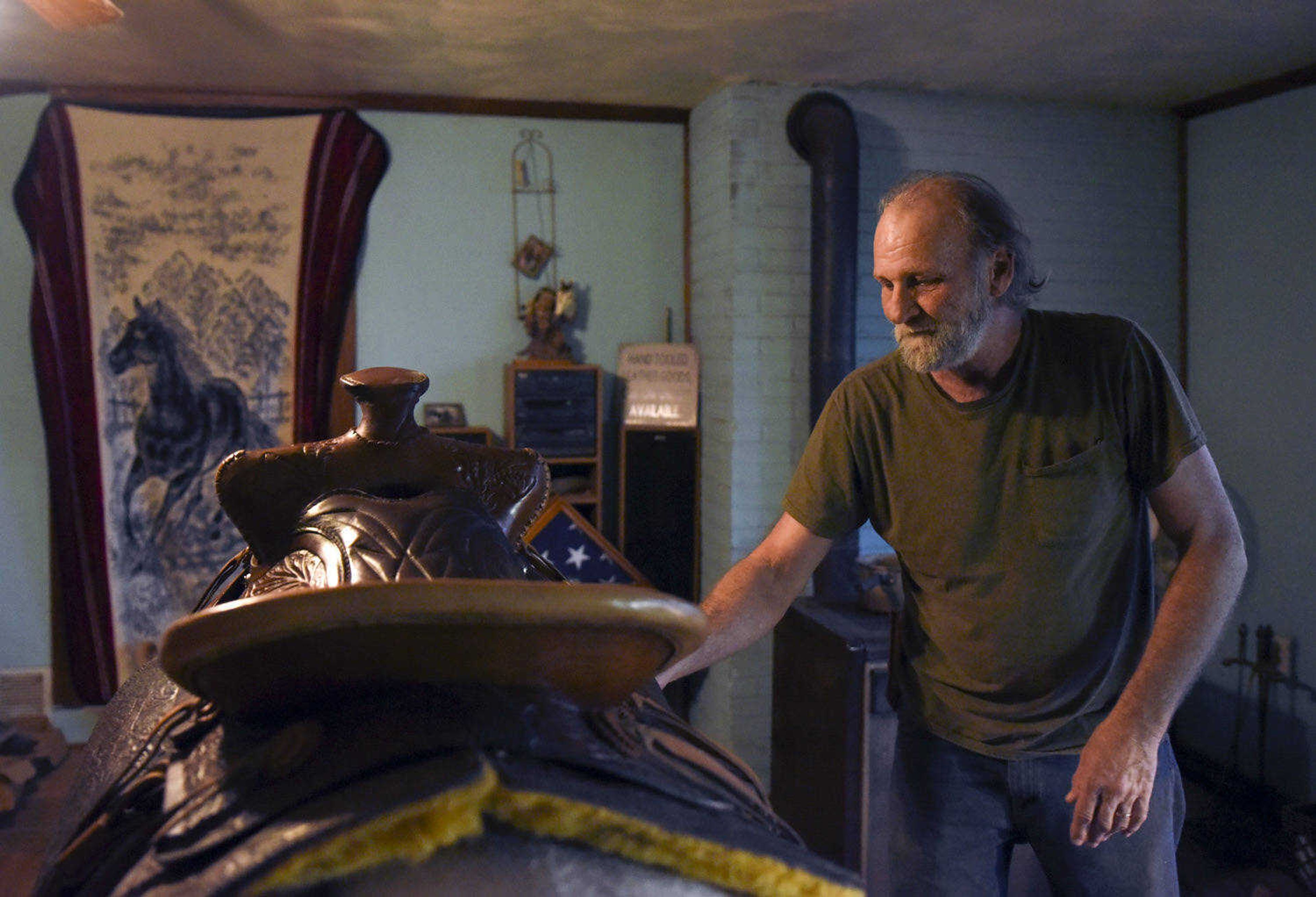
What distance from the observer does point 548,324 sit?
4406 mm

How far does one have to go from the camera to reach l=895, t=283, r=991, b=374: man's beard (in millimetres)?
1615

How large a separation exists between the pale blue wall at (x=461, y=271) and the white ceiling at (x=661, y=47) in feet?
0.80

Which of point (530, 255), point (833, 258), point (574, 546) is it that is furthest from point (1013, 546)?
point (530, 255)

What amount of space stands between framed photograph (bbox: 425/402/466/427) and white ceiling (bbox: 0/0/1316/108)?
134cm

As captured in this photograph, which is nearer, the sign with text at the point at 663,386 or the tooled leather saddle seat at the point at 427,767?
the tooled leather saddle seat at the point at 427,767

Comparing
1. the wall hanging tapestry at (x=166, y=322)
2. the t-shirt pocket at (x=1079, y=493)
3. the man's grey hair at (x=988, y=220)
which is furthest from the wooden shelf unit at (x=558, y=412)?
the t-shirt pocket at (x=1079, y=493)

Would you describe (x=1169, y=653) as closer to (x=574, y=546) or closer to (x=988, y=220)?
(x=988, y=220)

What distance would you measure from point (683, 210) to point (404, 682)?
4.05 m

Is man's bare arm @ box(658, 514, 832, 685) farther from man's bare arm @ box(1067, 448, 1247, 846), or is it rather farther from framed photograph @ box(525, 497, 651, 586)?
framed photograph @ box(525, 497, 651, 586)

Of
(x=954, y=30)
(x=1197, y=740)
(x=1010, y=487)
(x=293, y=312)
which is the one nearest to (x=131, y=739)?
(x=1010, y=487)

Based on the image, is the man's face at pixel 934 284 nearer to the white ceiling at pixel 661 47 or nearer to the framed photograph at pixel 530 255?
the white ceiling at pixel 661 47

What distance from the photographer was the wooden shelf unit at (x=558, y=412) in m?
4.28

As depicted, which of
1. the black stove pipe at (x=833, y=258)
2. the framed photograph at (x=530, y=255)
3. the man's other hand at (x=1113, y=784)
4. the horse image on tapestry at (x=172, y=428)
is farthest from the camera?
the framed photograph at (x=530, y=255)

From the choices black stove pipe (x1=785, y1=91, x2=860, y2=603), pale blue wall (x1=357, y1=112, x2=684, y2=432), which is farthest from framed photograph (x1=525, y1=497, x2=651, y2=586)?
black stove pipe (x1=785, y1=91, x2=860, y2=603)
